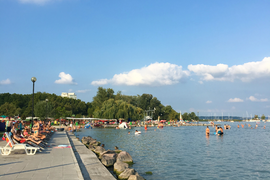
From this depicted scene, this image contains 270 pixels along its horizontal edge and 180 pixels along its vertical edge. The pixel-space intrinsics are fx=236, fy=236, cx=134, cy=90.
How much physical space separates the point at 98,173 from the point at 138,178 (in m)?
1.81

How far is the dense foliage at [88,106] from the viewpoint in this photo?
7788cm

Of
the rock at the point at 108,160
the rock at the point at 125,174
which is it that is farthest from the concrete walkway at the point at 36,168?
the rock at the point at 108,160

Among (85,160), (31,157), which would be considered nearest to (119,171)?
(85,160)

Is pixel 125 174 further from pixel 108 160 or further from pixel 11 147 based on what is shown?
pixel 11 147

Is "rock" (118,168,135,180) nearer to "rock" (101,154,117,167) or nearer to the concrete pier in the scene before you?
the concrete pier

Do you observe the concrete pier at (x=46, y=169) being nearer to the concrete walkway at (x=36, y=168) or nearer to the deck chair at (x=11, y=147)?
the concrete walkway at (x=36, y=168)

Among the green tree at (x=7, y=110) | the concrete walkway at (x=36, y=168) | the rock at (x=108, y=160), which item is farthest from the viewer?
the green tree at (x=7, y=110)

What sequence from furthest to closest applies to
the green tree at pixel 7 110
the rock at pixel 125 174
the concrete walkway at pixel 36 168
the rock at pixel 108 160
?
the green tree at pixel 7 110, the rock at pixel 108 160, the rock at pixel 125 174, the concrete walkway at pixel 36 168

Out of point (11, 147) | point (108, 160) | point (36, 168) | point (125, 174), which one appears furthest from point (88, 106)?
point (36, 168)

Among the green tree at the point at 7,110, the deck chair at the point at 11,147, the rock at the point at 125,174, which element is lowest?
the rock at the point at 125,174

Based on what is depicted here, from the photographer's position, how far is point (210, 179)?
1301 centimetres

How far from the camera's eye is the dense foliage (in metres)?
77.9

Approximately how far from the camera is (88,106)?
388ft

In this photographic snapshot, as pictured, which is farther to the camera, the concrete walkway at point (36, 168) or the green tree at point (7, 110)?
the green tree at point (7, 110)
